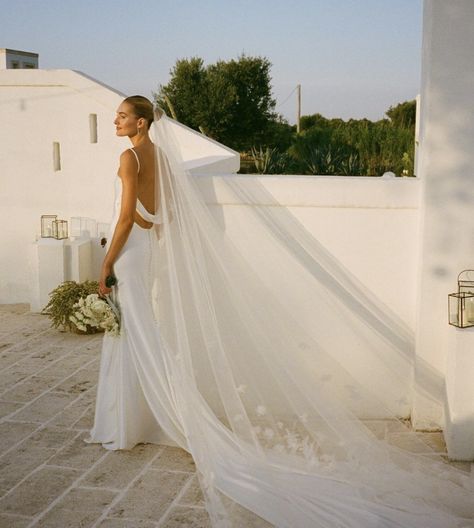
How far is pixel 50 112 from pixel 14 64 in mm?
7399

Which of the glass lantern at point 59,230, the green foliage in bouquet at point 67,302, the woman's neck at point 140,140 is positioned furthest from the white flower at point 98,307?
the glass lantern at point 59,230

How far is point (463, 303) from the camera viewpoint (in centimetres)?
386

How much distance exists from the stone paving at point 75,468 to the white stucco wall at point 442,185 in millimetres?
390

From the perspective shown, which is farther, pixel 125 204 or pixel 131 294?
pixel 131 294

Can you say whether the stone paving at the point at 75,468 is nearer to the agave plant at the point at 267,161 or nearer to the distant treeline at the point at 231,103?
the agave plant at the point at 267,161

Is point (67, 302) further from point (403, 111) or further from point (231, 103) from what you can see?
point (403, 111)

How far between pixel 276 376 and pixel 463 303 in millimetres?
1063

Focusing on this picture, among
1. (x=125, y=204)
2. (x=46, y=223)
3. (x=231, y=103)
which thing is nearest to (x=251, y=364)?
(x=125, y=204)

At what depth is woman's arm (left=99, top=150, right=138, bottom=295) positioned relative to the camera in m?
3.79

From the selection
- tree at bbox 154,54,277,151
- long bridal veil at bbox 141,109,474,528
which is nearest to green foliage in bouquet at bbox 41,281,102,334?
long bridal veil at bbox 141,109,474,528

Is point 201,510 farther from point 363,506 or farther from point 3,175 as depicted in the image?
point 3,175

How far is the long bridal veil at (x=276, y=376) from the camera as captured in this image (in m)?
3.25

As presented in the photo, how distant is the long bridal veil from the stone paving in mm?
125

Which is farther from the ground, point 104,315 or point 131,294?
point 131,294
